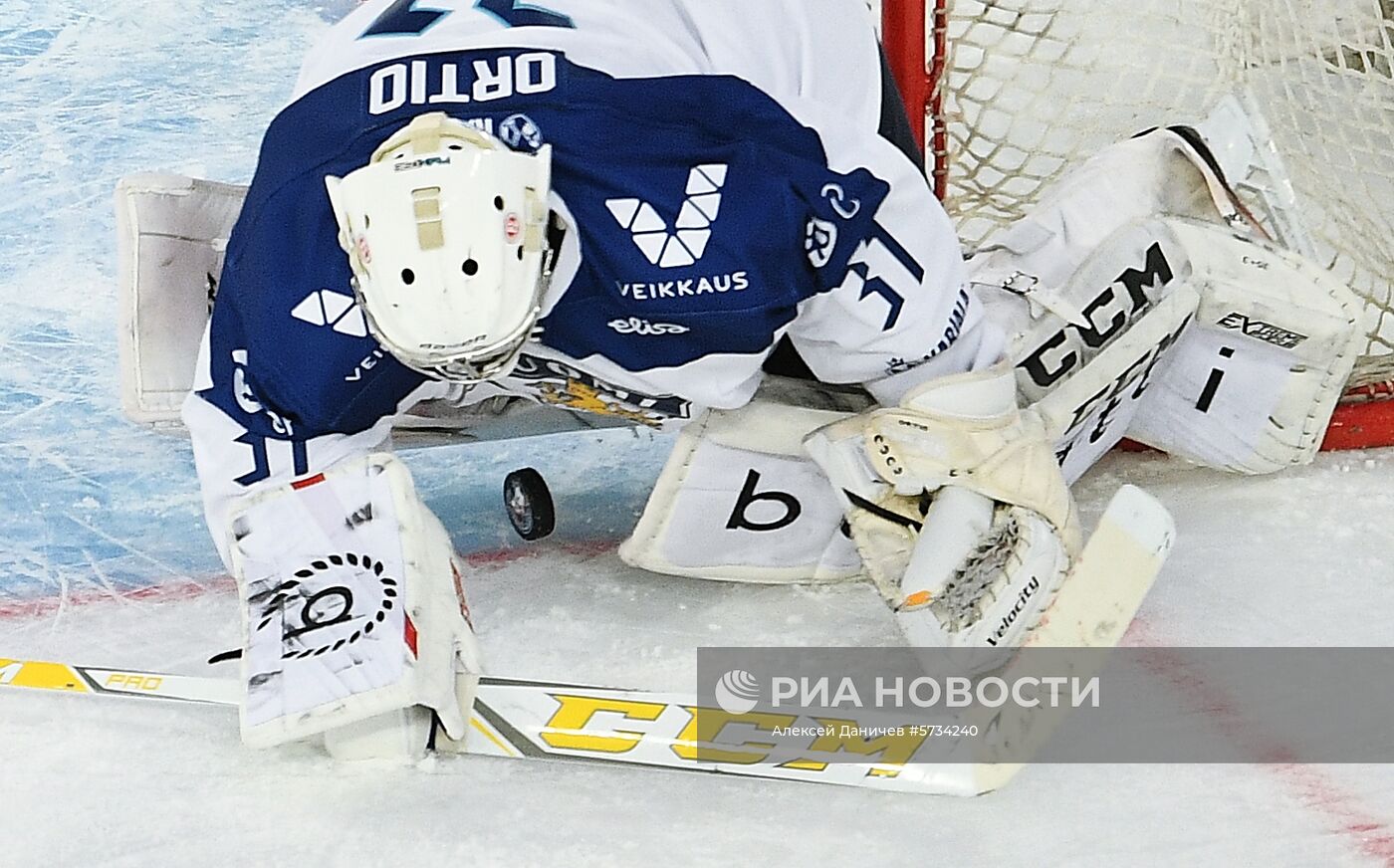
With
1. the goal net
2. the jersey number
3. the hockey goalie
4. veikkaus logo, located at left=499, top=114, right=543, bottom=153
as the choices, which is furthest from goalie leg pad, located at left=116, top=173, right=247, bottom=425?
the goal net

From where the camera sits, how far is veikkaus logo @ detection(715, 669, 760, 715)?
3.79ft

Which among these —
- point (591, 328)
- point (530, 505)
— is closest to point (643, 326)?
point (591, 328)

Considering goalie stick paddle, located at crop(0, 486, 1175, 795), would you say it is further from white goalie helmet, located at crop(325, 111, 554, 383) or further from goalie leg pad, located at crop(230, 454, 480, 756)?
white goalie helmet, located at crop(325, 111, 554, 383)

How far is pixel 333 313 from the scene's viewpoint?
1.12m

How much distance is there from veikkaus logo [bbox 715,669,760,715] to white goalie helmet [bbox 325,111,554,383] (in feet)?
1.08

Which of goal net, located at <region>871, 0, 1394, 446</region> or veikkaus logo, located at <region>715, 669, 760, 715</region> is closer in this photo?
veikkaus logo, located at <region>715, 669, 760, 715</region>

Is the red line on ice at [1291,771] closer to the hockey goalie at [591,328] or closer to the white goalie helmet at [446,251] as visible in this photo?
the hockey goalie at [591,328]

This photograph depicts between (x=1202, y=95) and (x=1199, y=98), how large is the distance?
0.01 meters

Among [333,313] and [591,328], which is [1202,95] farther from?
[333,313]

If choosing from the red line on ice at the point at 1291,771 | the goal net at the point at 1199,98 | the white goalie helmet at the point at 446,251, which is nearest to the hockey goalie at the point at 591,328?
the white goalie helmet at the point at 446,251

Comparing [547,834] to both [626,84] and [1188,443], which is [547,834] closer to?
[626,84]

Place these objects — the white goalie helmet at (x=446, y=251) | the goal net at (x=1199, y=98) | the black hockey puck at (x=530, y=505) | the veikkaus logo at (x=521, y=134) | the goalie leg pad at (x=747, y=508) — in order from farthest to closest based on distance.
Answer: the goal net at (x=1199, y=98) < the black hockey puck at (x=530, y=505) < the goalie leg pad at (x=747, y=508) < the veikkaus logo at (x=521, y=134) < the white goalie helmet at (x=446, y=251)

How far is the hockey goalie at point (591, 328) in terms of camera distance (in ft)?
3.44

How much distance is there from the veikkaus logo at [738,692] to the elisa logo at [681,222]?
325mm
